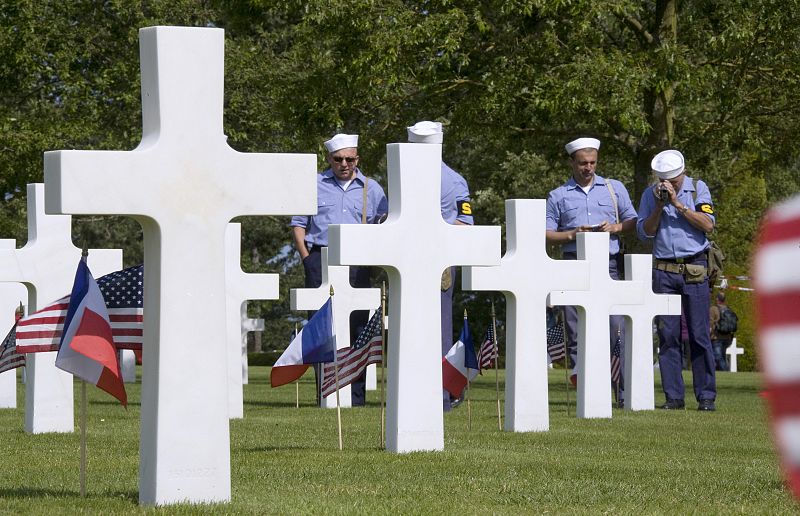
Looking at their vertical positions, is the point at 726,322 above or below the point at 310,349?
below

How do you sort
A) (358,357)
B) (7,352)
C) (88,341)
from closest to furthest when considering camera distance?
1. (88,341)
2. (7,352)
3. (358,357)

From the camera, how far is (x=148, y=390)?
572 cm

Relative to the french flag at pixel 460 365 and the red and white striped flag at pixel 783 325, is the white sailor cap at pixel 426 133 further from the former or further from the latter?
the red and white striped flag at pixel 783 325

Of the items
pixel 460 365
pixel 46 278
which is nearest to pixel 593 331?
pixel 460 365

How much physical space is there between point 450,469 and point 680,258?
20.3 ft

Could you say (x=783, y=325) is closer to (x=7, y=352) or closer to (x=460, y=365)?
(x=7, y=352)

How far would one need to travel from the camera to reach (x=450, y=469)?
7.17 metres

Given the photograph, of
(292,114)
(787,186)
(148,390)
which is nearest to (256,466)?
(148,390)

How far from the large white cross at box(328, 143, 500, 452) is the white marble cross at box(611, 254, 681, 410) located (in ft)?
16.2

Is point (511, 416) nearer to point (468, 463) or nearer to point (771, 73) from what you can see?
point (468, 463)

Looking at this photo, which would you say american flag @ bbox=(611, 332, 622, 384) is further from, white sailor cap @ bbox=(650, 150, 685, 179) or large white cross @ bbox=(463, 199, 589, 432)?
large white cross @ bbox=(463, 199, 589, 432)

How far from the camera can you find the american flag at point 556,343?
12.6 meters

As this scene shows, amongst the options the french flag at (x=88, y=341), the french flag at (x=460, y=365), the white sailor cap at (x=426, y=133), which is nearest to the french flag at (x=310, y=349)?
the french flag at (x=460, y=365)

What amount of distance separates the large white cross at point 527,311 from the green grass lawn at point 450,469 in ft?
0.83
